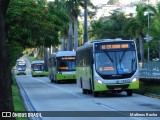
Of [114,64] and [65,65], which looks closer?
[114,64]

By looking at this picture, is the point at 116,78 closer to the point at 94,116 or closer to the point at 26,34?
the point at 26,34

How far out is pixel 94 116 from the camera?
17156 mm

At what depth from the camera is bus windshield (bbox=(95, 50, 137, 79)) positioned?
93.2 ft

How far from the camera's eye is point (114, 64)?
2848cm

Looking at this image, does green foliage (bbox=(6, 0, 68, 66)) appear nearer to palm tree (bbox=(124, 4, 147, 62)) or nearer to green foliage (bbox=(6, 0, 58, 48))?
green foliage (bbox=(6, 0, 58, 48))

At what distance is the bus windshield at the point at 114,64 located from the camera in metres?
28.4

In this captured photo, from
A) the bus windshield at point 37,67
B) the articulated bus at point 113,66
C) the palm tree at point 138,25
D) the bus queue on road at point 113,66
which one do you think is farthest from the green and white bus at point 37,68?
the articulated bus at point 113,66

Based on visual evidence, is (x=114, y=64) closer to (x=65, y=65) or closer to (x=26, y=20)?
(x=26, y=20)

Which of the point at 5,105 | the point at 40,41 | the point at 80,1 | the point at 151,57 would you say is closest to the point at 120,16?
the point at 151,57

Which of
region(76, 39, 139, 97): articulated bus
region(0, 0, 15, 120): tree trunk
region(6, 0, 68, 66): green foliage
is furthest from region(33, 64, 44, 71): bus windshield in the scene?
region(0, 0, 15, 120): tree trunk

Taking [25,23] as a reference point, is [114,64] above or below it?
below

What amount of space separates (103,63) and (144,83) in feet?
19.9

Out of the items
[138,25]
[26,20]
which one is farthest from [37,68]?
[26,20]

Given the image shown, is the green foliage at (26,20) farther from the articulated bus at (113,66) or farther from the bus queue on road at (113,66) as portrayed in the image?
the articulated bus at (113,66)
